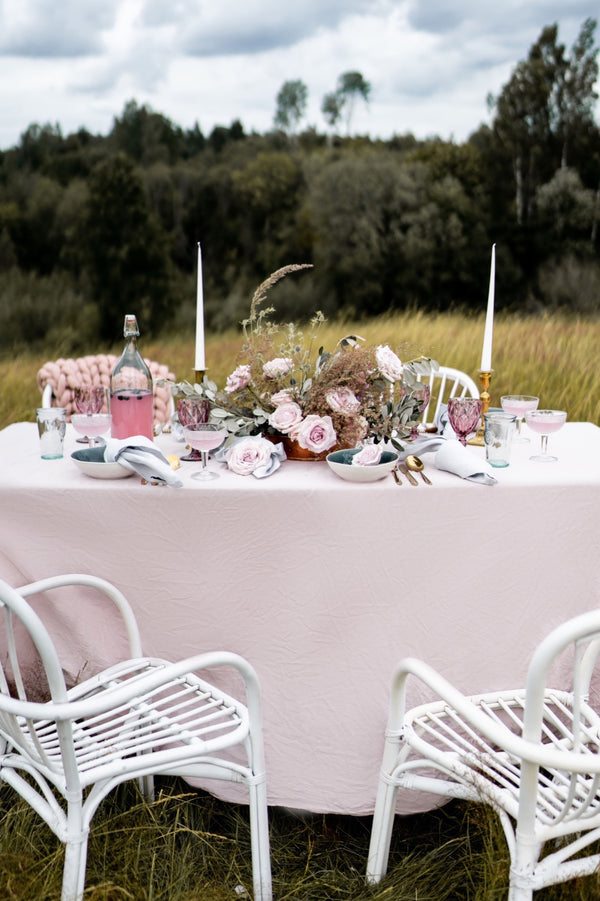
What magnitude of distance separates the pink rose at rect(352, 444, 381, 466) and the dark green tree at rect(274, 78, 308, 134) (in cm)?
502

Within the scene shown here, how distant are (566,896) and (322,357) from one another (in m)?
1.10

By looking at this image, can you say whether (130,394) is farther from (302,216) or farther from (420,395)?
(302,216)

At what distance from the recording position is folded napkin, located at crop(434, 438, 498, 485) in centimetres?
163

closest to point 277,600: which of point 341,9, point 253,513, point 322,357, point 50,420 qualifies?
point 253,513

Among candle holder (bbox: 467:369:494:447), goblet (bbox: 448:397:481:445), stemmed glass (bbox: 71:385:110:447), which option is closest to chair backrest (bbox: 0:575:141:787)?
stemmed glass (bbox: 71:385:110:447)

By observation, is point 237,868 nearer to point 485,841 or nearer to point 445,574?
point 485,841

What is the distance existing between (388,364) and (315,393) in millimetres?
166

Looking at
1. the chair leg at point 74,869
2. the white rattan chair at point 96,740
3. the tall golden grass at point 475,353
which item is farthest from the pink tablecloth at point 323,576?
the tall golden grass at point 475,353

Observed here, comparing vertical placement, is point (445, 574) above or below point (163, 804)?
above

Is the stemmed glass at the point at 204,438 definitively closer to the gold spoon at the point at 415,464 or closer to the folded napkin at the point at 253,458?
the folded napkin at the point at 253,458

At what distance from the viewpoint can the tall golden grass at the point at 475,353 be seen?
457 centimetres

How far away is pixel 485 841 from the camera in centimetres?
155

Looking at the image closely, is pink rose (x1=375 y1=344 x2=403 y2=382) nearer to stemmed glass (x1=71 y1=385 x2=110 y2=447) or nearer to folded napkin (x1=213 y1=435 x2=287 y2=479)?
folded napkin (x1=213 y1=435 x2=287 y2=479)

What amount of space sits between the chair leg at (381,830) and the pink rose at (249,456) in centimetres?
65
